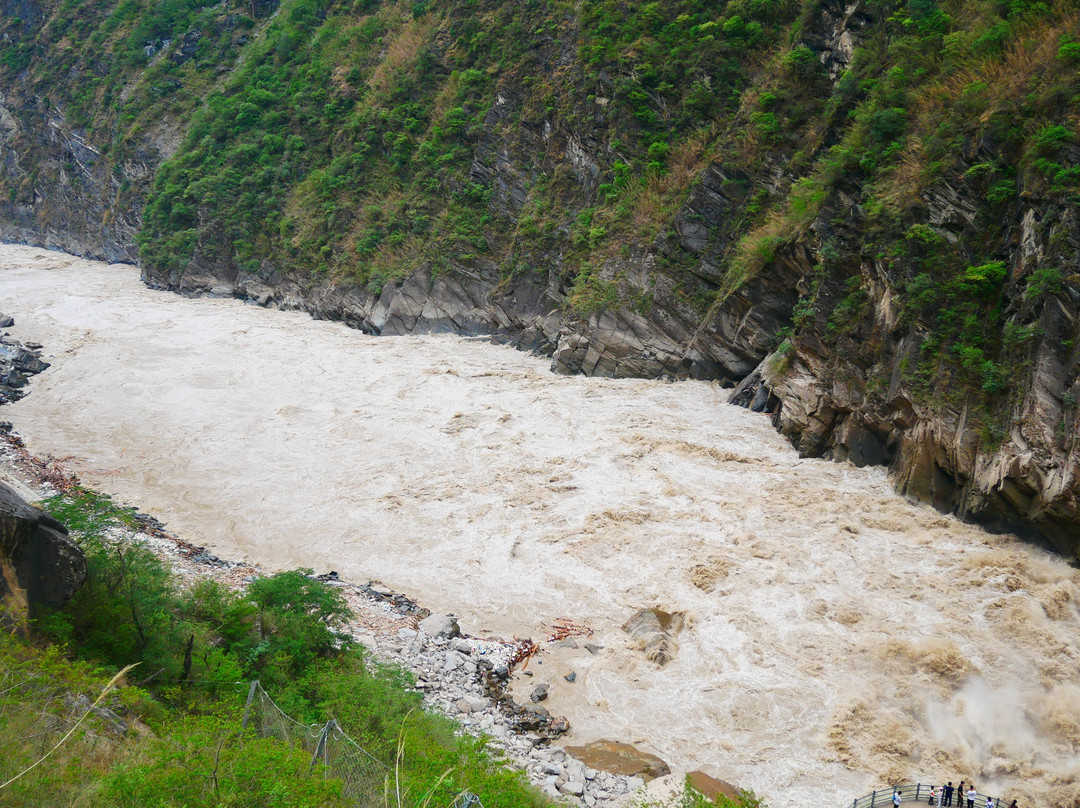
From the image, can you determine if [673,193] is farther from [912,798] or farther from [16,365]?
[16,365]

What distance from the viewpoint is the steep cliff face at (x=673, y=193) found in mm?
18438

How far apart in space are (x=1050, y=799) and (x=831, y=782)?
10.6 ft

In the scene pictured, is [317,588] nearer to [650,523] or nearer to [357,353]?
[650,523]

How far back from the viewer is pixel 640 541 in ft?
61.3

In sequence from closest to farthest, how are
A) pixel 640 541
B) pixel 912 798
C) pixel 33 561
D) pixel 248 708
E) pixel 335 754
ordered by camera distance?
pixel 335 754 → pixel 248 708 → pixel 33 561 → pixel 912 798 → pixel 640 541

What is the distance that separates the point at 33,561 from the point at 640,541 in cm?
1287

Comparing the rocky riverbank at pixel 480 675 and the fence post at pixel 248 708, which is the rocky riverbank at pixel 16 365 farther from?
the fence post at pixel 248 708

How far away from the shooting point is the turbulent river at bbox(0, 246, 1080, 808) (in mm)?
12703

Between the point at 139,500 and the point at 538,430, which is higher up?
the point at 538,430

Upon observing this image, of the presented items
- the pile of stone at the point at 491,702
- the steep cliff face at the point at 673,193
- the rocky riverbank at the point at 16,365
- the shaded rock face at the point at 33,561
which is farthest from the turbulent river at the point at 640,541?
the shaded rock face at the point at 33,561

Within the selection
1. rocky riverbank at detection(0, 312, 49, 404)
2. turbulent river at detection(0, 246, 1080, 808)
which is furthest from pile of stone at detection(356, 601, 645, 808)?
rocky riverbank at detection(0, 312, 49, 404)

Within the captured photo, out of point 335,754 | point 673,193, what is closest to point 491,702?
point 335,754

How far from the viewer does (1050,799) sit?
1129cm

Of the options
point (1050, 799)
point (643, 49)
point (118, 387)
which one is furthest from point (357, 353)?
A: point (1050, 799)
